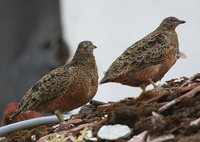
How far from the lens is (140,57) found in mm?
9219

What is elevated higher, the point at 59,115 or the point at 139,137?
the point at 59,115

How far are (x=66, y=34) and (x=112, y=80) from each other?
14.4 feet

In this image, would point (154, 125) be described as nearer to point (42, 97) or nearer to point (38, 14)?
point (42, 97)

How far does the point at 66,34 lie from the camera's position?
13.4 metres

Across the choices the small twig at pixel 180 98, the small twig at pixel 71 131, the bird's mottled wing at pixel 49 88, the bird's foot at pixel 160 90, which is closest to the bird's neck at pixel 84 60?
the bird's mottled wing at pixel 49 88

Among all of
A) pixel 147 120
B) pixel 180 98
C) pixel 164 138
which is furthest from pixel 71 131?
pixel 164 138

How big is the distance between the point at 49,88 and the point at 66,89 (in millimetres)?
160

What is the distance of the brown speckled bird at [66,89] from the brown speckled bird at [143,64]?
0.59 ft

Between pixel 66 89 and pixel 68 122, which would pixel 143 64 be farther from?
pixel 68 122

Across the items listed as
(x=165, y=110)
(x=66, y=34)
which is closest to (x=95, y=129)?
(x=165, y=110)

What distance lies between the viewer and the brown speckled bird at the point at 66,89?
890 cm

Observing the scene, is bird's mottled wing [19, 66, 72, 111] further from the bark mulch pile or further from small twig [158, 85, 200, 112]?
small twig [158, 85, 200, 112]

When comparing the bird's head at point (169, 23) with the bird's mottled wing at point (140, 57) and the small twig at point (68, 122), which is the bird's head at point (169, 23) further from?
the small twig at point (68, 122)

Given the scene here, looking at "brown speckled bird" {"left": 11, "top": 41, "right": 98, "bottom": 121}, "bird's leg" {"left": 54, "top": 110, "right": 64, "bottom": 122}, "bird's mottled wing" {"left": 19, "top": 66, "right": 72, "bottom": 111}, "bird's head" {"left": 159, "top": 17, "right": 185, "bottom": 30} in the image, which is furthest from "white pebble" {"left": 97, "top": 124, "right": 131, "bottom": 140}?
"bird's head" {"left": 159, "top": 17, "right": 185, "bottom": 30}
